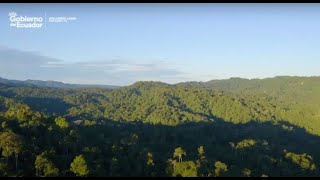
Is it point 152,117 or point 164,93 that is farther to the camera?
point 164,93

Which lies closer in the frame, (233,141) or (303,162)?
(303,162)

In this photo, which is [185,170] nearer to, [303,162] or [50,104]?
Answer: [303,162]

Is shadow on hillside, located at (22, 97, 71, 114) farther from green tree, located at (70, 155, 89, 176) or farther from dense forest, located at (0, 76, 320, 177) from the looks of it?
green tree, located at (70, 155, 89, 176)

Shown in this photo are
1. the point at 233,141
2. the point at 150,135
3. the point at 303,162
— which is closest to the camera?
the point at 303,162

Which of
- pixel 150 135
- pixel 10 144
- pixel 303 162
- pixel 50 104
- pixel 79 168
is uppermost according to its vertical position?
pixel 50 104

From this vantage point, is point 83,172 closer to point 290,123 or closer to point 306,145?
point 306,145

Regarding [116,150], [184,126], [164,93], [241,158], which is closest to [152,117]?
[184,126]

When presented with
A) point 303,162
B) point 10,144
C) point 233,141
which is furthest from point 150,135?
point 10,144

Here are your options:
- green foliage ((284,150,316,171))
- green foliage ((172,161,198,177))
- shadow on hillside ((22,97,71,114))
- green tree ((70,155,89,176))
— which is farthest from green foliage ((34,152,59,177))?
shadow on hillside ((22,97,71,114))
